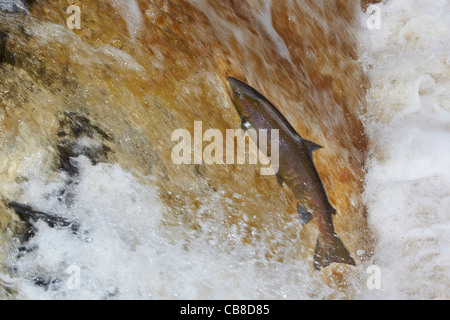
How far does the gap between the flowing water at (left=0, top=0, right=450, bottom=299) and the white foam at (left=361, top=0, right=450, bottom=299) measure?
0.03 m

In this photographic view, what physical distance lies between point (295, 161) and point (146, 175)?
755 mm

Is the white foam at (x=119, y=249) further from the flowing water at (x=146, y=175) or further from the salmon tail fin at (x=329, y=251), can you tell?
the salmon tail fin at (x=329, y=251)

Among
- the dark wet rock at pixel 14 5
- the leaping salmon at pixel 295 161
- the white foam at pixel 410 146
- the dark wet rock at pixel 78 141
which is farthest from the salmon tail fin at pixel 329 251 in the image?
the dark wet rock at pixel 14 5

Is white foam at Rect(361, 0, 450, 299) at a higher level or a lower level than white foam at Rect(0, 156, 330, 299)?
higher

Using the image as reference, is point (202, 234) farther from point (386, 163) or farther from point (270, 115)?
point (386, 163)

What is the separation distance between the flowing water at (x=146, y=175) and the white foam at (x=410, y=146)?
0.10 feet

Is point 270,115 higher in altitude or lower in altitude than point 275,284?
higher

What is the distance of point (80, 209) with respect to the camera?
95.0 inches

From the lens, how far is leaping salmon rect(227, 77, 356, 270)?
7.69ft

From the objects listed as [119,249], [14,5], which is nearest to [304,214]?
[119,249]

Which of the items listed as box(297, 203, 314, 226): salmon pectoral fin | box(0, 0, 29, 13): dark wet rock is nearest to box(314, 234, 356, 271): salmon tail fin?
box(297, 203, 314, 226): salmon pectoral fin

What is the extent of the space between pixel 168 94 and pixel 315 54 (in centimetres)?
130

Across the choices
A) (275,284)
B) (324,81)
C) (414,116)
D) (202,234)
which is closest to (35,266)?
(202,234)

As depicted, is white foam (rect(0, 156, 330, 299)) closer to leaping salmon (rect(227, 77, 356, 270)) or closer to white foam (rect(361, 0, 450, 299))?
leaping salmon (rect(227, 77, 356, 270))
